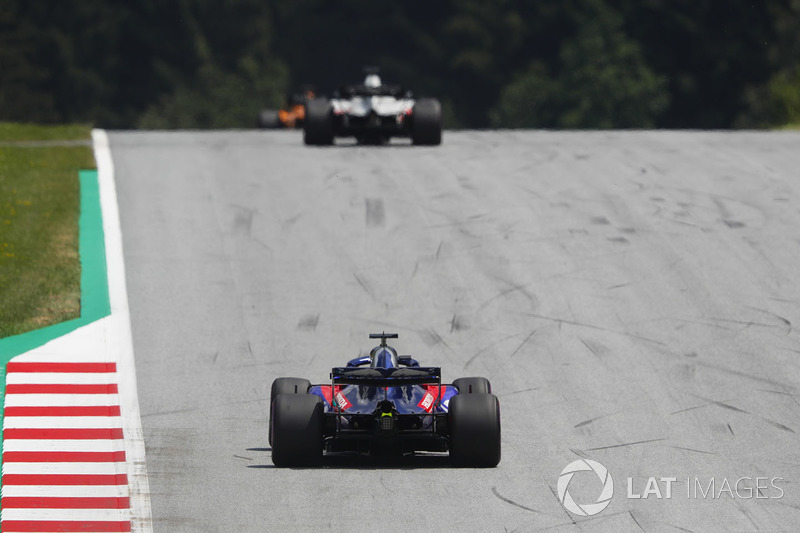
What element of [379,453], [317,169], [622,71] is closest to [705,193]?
[317,169]

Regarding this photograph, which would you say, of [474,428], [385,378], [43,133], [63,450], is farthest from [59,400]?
[43,133]

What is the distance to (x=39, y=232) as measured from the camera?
2450 cm

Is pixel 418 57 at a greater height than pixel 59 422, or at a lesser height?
lesser

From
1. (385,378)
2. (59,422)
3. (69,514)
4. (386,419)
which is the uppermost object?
(385,378)

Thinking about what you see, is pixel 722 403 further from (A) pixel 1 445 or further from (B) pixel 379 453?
(A) pixel 1 445

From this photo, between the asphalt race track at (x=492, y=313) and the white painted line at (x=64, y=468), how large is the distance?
432 mm

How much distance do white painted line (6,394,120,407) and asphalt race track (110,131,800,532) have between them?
526mm

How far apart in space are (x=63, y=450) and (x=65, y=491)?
111cm

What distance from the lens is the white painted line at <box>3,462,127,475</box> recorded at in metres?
15.5

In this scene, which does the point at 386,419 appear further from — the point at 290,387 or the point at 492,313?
the point at 492,313

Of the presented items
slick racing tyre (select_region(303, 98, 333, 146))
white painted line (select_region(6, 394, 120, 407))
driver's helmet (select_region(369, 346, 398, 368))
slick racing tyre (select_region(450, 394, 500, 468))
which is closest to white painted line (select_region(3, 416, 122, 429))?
white painted line (select_region(6, 394, 120, 407))

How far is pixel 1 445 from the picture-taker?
16.1m

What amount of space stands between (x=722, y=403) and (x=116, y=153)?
52.8 feet

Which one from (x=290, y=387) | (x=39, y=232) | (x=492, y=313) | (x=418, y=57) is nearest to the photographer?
(x=290, y=387)
